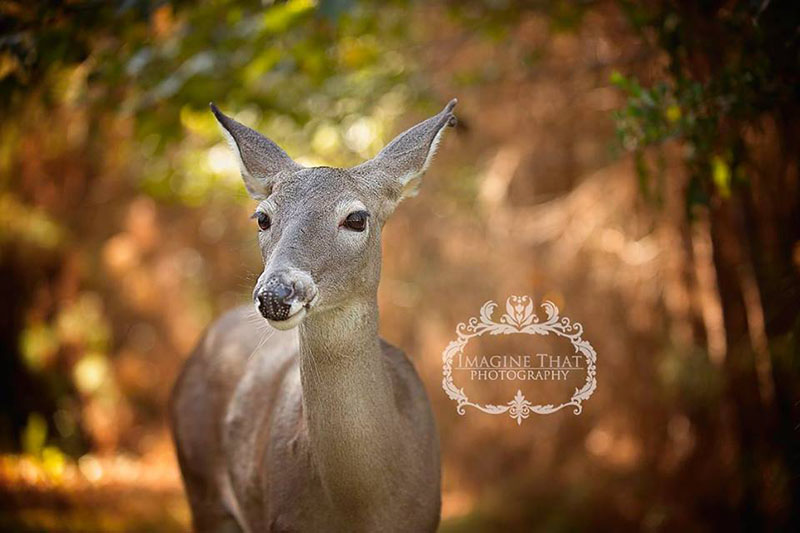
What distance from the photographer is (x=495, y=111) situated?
8.66 metres

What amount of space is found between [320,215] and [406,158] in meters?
0.56

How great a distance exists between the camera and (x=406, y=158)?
3.74m

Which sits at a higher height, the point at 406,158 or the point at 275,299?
the point at 406,158

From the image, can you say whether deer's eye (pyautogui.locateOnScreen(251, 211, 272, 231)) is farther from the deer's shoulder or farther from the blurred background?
the deer's shoulder

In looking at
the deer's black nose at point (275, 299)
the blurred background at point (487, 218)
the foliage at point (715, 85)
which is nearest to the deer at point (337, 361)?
the deer's black nose at point (275, 299)

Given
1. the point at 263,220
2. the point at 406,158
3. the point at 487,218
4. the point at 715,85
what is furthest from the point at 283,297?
the point at 487,218

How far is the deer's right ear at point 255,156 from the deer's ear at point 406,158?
0.39 m

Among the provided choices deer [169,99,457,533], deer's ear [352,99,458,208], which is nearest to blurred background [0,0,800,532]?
deer [169,99,457,533]

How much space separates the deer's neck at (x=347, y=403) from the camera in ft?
11.5

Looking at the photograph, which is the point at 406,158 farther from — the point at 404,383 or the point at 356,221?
the point at 404,383

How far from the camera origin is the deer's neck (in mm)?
3512

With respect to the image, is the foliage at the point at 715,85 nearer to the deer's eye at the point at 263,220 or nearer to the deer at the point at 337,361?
the deer at the point at 337,361

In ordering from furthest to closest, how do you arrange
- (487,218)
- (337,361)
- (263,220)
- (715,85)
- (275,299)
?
(487,218), (715,85), (263,220), (337,361), (275,299)

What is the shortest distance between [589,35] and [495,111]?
1565 millimetres
